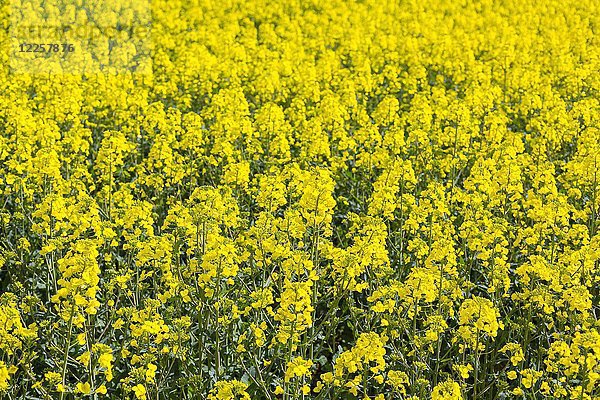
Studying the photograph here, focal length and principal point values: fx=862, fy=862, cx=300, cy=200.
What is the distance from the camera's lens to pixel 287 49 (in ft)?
34.1

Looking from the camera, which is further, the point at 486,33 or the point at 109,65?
the point at 486,33

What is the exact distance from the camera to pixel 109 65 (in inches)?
410

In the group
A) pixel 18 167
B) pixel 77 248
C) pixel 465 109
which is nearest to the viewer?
pixel 77 248

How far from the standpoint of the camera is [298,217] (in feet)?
16.1

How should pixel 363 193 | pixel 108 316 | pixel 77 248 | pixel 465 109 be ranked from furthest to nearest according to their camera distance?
pixel 465 109, pixel 363 193, pixel 108 316, pixel 77 248

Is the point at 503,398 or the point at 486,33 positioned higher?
the point at 486,33

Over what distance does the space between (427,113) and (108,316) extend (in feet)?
11.4

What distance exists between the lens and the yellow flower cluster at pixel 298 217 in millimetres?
4344

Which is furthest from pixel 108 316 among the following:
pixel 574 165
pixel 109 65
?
pixel 109 65

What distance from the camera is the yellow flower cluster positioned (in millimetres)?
4344

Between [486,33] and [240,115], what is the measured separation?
5599mm

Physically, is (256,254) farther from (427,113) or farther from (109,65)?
(109,65)

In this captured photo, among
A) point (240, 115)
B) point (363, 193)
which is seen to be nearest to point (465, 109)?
point (363, 193)

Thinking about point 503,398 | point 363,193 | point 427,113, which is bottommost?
point 503,398
